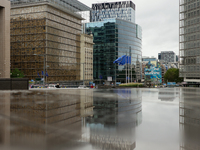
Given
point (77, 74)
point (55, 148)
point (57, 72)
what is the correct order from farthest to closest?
1. point (77, 74)
2. point (57, 72)
3. point (55, 148)

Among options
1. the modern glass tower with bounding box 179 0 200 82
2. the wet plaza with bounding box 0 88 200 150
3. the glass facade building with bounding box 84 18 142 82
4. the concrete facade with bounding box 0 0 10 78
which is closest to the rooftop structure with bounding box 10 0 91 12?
the concrete facade with bounding box 0 0 10 78

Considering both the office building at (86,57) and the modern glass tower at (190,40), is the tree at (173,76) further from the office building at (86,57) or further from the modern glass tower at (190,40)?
the office building at (86,57)

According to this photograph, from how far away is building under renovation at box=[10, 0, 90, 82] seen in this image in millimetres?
94875

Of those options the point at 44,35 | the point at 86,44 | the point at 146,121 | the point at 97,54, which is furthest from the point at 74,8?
the point at 146,121

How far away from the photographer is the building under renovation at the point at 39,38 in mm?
94875

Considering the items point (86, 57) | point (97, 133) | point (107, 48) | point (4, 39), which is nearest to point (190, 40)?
point (86, 57)

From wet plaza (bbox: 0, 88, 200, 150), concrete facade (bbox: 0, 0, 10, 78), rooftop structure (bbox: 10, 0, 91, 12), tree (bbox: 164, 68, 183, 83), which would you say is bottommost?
wet plaza (bbox: 0, 88, 200, 150)

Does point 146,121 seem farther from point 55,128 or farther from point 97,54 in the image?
point 97,54

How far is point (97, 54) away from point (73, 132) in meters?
138

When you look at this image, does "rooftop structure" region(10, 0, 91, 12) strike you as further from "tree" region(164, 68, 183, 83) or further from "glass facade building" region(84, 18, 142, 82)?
"tree" region(164, 68, 183, 83)

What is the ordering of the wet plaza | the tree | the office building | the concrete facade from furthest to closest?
the tree → the office building → the concrete facade → the wet plaza

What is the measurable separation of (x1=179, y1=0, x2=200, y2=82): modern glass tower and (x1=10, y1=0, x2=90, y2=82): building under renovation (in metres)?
51.7

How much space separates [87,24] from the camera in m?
150

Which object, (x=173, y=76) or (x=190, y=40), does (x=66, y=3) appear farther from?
(x=173, y=76)
